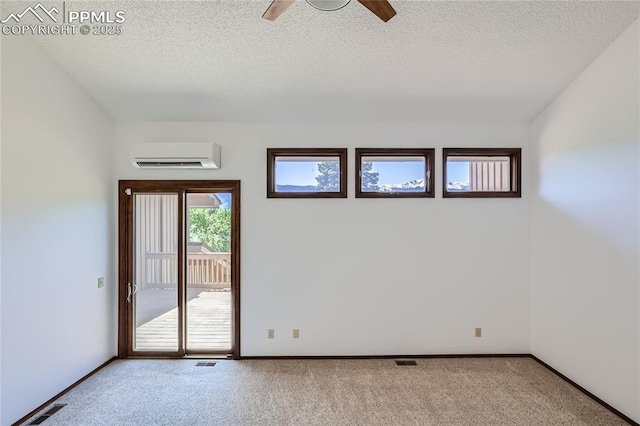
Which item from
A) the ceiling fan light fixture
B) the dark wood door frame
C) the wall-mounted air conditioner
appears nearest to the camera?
the ceiling fan light fixture

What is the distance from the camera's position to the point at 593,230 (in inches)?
107

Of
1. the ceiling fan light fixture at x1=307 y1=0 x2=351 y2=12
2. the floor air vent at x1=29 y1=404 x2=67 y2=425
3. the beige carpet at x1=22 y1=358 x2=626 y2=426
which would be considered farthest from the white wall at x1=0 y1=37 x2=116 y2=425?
the ceiling fan light fixture at x1=307 y1=0 x2=351 y2=12

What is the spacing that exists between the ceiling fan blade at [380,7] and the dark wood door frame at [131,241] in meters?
2.33

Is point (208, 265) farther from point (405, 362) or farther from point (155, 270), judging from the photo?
point (405, 362)

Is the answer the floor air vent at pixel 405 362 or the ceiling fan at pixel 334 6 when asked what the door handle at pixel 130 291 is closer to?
the floor air vent at pixel 405 362

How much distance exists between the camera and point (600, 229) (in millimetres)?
2656

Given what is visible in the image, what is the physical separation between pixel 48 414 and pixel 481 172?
4942mm

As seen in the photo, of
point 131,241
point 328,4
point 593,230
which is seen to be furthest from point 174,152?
point 593,230

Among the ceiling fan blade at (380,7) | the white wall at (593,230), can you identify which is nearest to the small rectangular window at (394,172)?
the white wall at (593,230)

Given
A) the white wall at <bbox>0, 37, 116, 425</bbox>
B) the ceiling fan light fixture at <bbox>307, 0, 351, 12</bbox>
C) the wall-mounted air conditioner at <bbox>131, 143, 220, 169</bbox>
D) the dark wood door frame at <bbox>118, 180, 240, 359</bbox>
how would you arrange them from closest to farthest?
the ceiling fan light fixture at <bbox>307, 0, 351, 12</bbox> < the white wall at <bbox>0, 37, 116, 425</bbox> < the wall-mounted air conditioner at <bbox>131, 143, 220, 169</bbox> < the dark wood door frame at <bbox>118, 180, 240, 359</bbox>

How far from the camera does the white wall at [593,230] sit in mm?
2393

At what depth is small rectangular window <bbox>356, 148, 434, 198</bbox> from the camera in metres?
3.56

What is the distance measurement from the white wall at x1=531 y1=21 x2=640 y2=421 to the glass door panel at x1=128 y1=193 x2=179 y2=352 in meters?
4.28

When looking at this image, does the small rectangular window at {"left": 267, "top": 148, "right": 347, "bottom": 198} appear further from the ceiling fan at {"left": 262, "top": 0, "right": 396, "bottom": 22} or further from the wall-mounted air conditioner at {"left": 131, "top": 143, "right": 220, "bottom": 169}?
the ceiling fan at {"left": 262, "top": 0, "right": 396, "bottom": 22}
